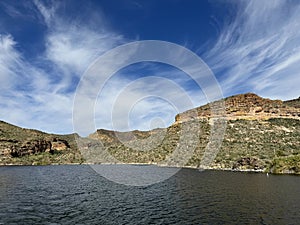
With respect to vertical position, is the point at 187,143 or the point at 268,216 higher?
the point at 187,143

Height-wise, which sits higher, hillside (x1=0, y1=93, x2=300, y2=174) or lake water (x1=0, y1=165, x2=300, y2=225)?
hillside (x1=0, y1=93, x2=300, y2=174)

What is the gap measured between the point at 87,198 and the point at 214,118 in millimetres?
150938

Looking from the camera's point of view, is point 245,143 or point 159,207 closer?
point 159,207

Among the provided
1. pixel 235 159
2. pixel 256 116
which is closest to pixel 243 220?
pixel 235 159

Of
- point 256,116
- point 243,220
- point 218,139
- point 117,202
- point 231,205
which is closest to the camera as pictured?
point 243,220

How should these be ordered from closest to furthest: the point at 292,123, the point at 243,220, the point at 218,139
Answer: the point at 243,220 → the point at 218,139 → the point at 292,123

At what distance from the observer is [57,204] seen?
4772cm

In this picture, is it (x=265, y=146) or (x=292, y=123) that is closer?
(x=265, y=146)

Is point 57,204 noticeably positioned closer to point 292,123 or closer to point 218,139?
point 218,139

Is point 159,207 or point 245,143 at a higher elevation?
point 245,143

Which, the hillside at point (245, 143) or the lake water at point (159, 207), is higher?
the hillside at point (245, 143)

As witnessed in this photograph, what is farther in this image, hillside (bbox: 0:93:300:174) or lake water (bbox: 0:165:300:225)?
hillside (bbox: 0:93:300:174)

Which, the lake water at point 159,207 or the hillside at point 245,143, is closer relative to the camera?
the lake water at point 159,207

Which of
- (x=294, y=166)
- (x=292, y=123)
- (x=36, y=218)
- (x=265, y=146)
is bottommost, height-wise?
(x=36, y=218)
